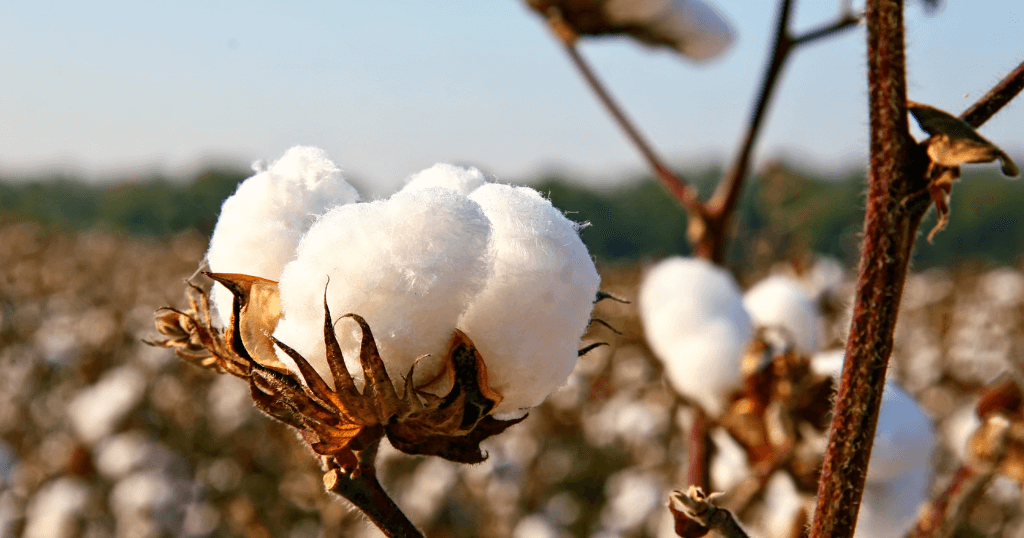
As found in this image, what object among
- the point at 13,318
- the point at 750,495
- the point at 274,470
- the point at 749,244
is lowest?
the point at 13,318

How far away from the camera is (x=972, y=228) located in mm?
29953

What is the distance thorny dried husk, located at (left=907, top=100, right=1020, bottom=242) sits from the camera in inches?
18.6

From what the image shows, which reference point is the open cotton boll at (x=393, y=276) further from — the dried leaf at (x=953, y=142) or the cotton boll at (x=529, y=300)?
the dried leaf at (x=953, y=142)

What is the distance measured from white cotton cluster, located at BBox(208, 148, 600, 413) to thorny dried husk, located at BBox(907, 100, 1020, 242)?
208 mm

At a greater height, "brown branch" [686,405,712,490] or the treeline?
"brown branch" [686,405,712,490]

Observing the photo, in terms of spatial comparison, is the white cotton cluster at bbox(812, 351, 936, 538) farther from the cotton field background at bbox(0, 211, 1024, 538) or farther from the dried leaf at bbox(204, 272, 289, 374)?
the dried leaf at bbox(204, 272, 289, 374)

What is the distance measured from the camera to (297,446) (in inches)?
118

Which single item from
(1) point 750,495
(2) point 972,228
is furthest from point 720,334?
(2) point 972,228

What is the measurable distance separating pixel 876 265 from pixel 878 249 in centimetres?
1

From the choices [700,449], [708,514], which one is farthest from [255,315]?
[700,449]

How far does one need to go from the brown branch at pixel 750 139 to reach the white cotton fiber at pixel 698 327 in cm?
6

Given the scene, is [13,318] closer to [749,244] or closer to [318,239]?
[749,244]

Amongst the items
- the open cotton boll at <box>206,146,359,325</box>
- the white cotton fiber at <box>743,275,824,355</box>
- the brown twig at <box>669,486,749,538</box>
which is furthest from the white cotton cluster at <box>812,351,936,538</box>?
the open cotton boll at <box>206,146,359,325</box>

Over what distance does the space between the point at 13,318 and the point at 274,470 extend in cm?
254
